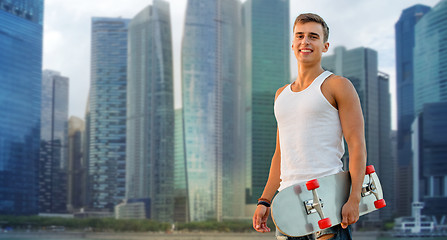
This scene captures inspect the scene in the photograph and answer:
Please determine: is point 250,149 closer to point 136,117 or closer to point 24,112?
point 136,117

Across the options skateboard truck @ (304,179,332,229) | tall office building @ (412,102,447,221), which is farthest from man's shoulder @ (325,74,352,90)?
tall office building @ (412,102,447,221)

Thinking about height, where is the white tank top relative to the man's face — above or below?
below

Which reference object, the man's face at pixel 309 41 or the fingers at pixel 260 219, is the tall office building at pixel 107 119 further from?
the man's face at pixel 309 41

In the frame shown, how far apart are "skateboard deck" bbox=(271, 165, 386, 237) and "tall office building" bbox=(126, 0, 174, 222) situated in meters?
81.5

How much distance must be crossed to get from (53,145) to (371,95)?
56.1 m

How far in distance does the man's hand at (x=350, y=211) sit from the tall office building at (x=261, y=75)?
85852 mm

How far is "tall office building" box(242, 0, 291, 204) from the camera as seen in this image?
293 feet

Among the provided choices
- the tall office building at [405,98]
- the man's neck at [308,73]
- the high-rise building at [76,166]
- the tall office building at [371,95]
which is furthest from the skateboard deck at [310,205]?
the high-rise building at [76,166]

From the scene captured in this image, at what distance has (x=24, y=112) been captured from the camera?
Result: 78562mm

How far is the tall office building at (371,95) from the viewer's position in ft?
274

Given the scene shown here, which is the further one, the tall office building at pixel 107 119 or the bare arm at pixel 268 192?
the tall office building at pixel 107 119

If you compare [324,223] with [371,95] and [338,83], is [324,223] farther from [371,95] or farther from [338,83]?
[371,95]

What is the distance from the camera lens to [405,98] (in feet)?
349

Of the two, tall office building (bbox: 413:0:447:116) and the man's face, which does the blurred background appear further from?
the man's face
